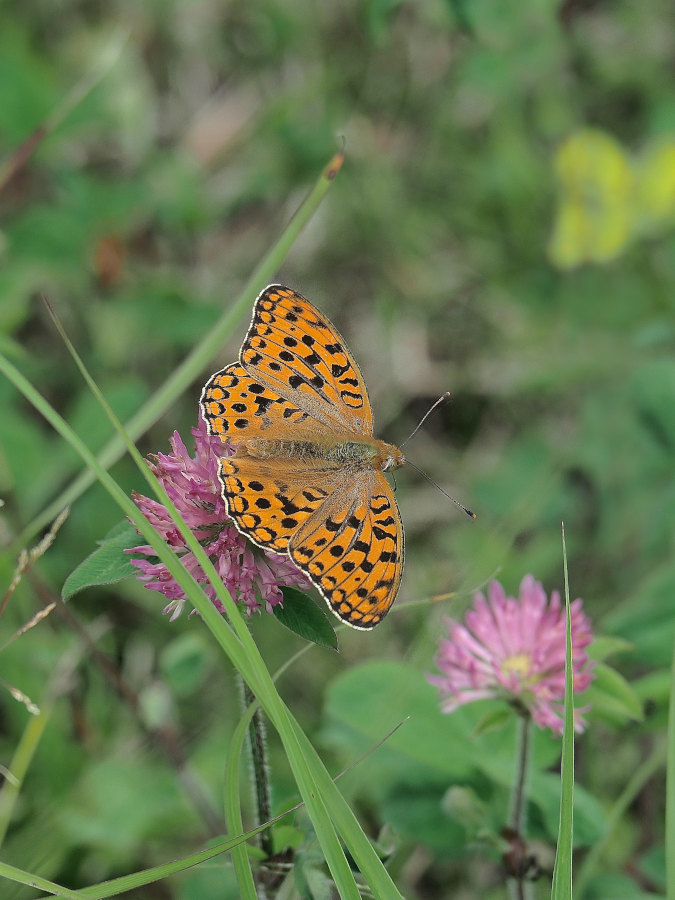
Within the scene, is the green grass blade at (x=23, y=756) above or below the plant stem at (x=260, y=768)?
below

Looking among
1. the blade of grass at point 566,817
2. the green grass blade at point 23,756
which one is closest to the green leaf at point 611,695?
the blade of grass at point 566,817

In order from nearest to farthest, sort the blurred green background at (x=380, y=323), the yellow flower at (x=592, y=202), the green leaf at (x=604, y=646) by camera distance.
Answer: the green leaf at (x=604, y=646) < the blurred green background at (x=380, y=323) < the yellow flower at (x=592, y=202)

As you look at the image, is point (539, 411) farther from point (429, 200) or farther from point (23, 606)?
point (23, 606)

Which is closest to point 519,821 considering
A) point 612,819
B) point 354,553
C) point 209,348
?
point 612,819

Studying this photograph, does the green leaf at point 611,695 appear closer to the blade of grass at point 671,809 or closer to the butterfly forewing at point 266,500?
the blade of grass at point 671,809

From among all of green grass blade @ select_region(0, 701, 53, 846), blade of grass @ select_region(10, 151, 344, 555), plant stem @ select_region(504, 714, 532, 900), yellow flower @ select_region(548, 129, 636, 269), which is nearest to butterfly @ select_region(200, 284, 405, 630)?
blade of grass @ select_region(10, 151, 344, 555)

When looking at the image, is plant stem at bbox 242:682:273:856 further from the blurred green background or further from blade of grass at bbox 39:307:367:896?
the blurred green background
